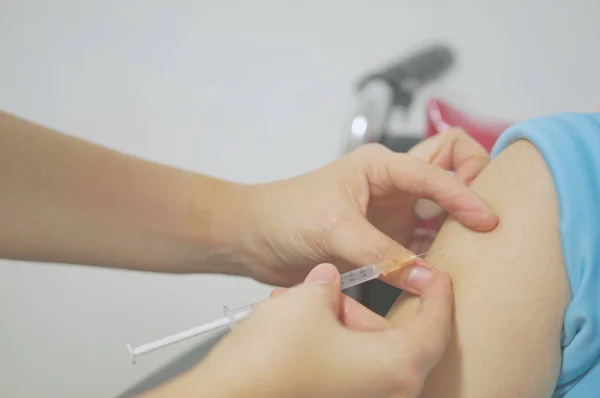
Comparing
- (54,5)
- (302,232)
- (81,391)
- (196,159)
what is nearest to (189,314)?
(81,391)

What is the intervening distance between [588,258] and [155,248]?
55 centimetres

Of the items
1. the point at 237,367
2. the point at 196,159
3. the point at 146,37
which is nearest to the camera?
the point at 237,367

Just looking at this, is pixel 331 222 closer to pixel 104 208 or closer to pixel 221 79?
pixel 104 208

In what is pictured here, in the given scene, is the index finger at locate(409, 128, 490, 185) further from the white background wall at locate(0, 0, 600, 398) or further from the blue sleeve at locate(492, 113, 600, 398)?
the white background wall at locate(0, 0, 600, 398)

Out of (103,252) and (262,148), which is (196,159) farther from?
(103,252)

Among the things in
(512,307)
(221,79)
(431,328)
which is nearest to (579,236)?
(512,307)

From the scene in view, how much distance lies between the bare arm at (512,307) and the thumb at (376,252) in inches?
1.2

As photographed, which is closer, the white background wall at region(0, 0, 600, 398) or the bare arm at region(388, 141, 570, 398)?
the bare arm at region(388, 141, 570, 398)

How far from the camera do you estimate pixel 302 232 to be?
0.72 m

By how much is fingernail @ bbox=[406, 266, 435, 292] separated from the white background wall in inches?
23.2

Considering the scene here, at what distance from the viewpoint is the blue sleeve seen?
0.55 metres

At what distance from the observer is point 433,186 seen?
67 cm

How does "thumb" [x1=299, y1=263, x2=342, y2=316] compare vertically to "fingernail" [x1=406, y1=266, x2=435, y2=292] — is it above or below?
above

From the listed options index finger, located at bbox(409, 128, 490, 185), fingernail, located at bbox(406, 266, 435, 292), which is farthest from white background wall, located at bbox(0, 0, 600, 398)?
fingernail, located at bbox(406, 266, 435, 292)
